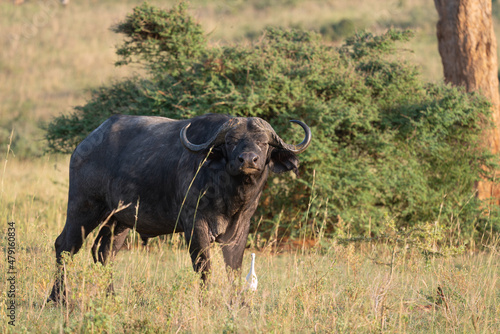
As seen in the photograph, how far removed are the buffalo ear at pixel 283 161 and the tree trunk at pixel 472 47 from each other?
22.9 feet

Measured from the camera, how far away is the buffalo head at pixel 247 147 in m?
5.67

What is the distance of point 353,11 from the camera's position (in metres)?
52.9

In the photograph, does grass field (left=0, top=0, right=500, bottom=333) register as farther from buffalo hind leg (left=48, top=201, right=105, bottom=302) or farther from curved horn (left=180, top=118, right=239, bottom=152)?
curved horn (left=180, top=118, right=239, bottom=152)

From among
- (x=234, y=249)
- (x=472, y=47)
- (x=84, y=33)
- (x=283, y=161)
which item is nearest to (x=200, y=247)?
(x=234, y=249)

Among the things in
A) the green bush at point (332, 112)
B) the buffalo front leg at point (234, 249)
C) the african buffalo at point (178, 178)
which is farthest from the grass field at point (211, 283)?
the green bush at point (332, 112)

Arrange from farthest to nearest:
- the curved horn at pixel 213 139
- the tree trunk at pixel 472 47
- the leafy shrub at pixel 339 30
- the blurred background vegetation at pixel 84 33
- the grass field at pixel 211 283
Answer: the leafy shrub at pixel 339 30 → the blurred background vegetation at pixel 84 33 → the tree trunk at pixel 472 47 → the curved horn at pixel 213 139 → the grass field at pixel 211 283

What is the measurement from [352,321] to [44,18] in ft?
168

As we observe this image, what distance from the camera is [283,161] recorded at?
6.48 m

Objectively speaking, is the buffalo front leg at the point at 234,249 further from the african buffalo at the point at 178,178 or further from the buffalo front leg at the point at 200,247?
the buffalo front leg at the point at 200,247

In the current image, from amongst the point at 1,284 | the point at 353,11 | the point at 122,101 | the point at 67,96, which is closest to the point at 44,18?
the point at 67,96

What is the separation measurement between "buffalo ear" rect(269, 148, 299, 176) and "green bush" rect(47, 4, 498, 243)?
3411mm

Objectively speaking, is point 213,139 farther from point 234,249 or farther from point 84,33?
point 84,33

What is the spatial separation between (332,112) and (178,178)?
447 cm

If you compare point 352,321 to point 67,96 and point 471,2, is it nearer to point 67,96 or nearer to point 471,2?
point 471,2
